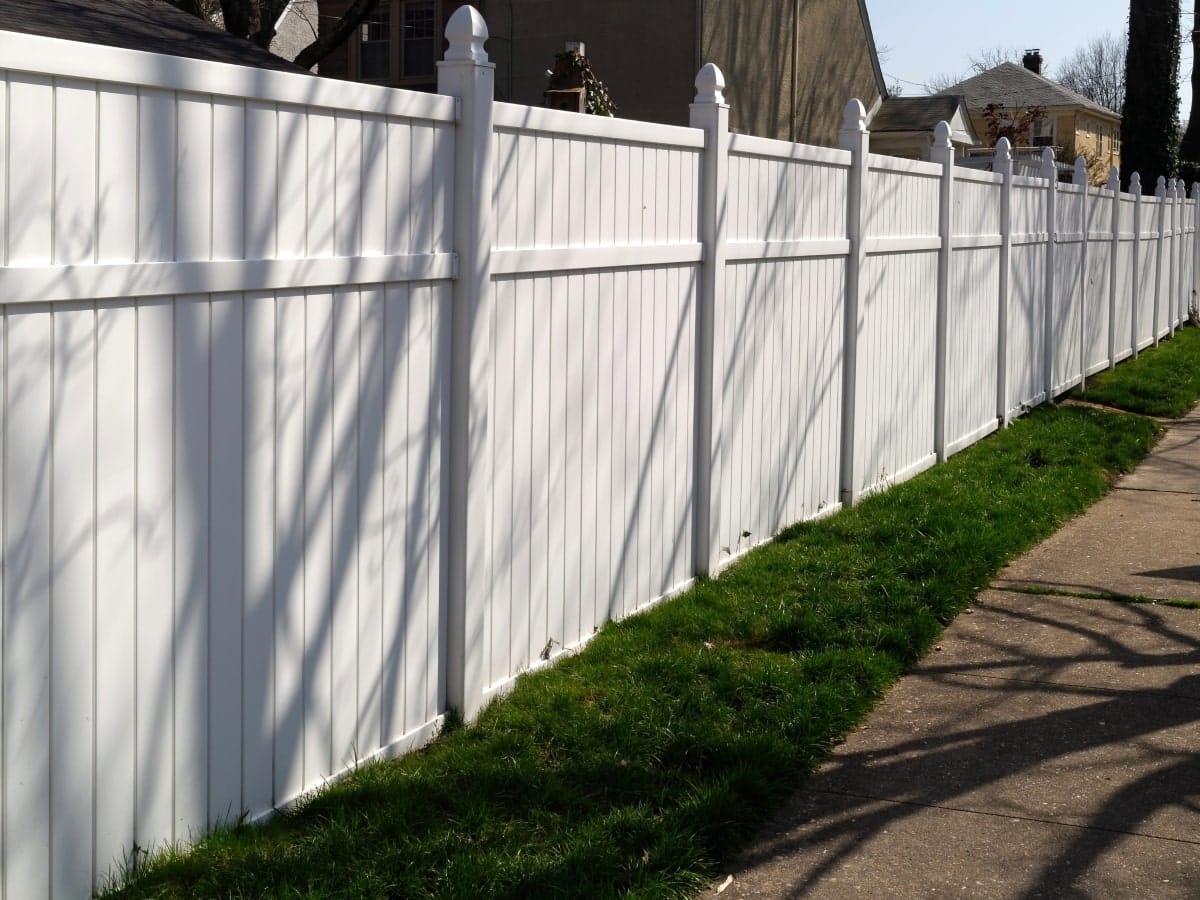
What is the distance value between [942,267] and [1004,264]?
5.80 ft

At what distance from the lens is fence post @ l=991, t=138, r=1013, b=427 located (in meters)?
11.4

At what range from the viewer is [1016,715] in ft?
17.4

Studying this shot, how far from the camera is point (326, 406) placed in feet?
13.3

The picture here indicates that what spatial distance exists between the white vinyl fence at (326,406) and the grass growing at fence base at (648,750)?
16cm

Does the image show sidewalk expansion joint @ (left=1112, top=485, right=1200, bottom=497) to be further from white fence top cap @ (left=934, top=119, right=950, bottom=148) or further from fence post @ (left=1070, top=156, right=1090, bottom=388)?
fence post @ (left=1070, top=156, right=1090, bottom=388)

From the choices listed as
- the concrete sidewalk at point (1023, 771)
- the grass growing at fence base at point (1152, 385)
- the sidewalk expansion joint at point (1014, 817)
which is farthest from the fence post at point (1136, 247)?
the sidewalk expansion joint at point (1014, 817)

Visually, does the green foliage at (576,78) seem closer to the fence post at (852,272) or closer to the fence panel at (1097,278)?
the fence panel at (1097,278)

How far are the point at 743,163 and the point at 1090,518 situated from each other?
348cm

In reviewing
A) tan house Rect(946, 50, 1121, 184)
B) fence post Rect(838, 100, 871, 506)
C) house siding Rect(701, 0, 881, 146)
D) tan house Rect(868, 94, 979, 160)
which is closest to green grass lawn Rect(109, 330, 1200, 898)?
fence post Rect(838, 100, 871, 506)

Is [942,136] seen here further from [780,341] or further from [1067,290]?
[1067,290]

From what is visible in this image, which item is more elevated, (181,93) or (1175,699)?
(181,93)

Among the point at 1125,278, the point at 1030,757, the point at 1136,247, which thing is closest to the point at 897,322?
the point at 1030,757

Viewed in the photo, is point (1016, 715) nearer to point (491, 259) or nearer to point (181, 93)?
point (491, 259)

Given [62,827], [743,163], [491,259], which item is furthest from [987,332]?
[62,827]
